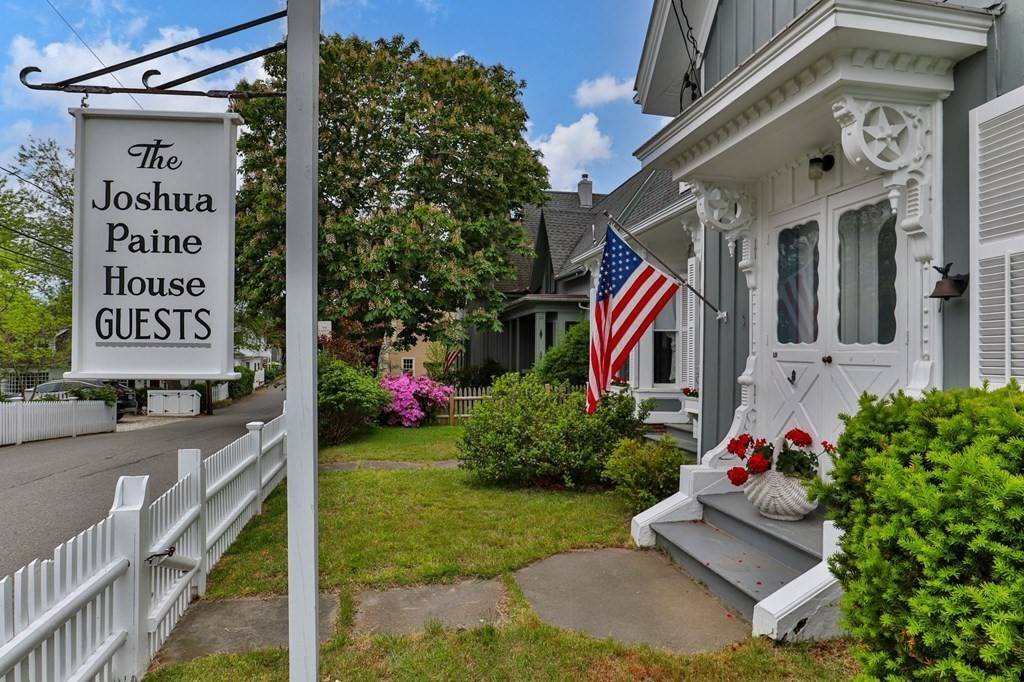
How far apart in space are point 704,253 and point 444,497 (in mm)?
3949

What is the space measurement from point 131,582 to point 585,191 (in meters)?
21.0

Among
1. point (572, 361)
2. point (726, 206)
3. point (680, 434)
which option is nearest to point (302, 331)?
point (726, 206)

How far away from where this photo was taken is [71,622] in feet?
7.61

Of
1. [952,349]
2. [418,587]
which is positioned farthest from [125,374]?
[952,349]

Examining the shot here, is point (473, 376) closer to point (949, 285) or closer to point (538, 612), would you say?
point (538, 612)

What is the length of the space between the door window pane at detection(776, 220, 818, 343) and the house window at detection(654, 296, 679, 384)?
4395 millimetres

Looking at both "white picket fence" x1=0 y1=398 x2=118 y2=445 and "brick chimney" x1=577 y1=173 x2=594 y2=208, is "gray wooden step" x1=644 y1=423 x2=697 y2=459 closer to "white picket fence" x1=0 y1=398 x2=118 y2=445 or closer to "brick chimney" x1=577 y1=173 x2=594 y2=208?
"white picket fence" x1=0 y1=398 x2=118 y2=445

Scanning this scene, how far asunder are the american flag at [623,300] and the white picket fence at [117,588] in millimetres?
3239

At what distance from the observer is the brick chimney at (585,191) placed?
21.9 m

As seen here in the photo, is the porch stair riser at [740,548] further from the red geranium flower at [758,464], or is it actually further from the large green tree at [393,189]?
the large green tree at [393,189]

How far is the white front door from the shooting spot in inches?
145

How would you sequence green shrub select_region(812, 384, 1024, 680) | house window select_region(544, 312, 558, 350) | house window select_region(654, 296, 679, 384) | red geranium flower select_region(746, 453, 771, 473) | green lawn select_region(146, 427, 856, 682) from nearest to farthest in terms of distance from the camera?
1. green shrub select_region(812, 384, 1024, 680)
2. green lawn select_region(146, 427, 856, 682)
3. red geranium flower select_region(746, 453, 771, 473)
4. house window select_region(654, 296, 679, 384)
5. house window select_region(544, 312, 558, 350)

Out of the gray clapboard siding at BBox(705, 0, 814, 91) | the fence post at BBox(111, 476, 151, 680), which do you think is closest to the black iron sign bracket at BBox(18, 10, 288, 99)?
the fence post at BBox(111, 476, 151, 680)

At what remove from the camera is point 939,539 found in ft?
5.98
